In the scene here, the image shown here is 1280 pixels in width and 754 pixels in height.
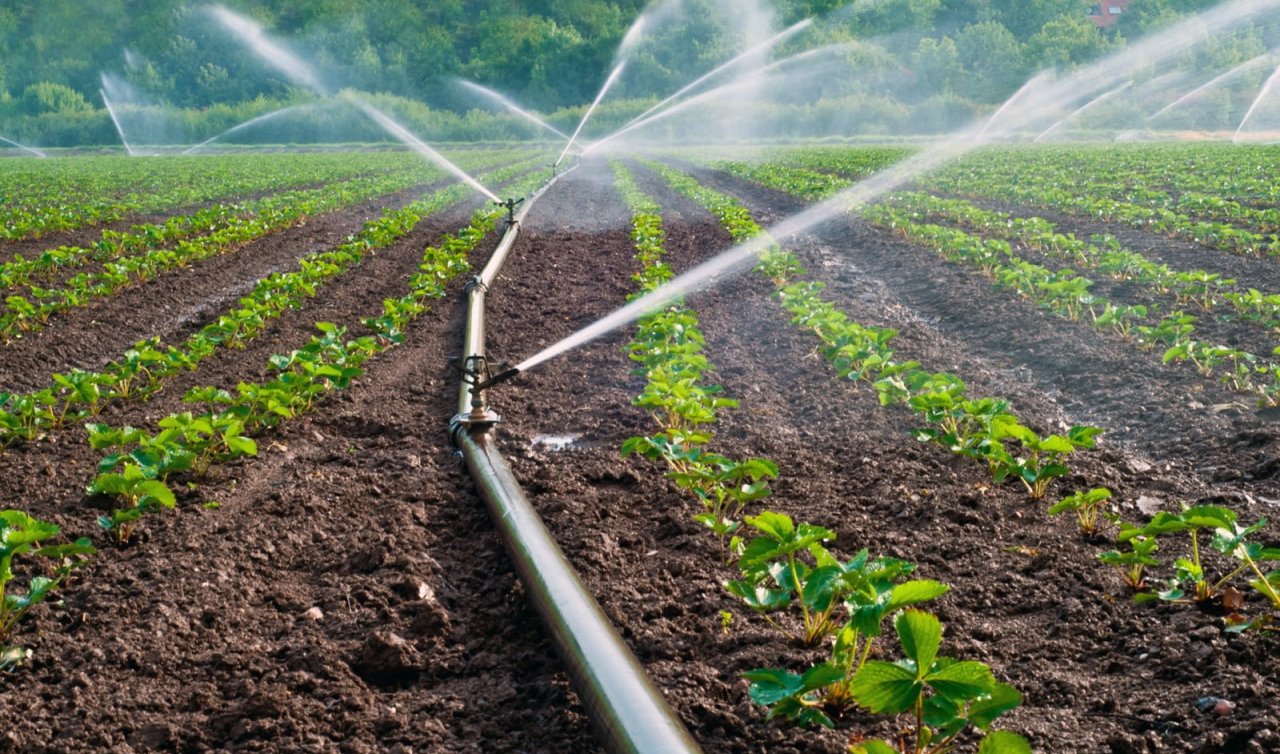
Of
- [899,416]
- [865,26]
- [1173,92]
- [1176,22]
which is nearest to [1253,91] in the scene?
[1173,92]

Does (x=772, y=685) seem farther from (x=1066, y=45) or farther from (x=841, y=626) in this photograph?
(x=1066, y=45)

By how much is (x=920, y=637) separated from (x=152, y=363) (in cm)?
553

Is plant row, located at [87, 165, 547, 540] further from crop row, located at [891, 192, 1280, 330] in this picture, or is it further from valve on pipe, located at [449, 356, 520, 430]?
crop row, located at [891, 192, 1280, 330]

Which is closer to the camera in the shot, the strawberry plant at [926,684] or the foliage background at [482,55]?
the strawberry plant at [926,684]

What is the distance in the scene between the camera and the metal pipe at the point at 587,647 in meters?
2.03

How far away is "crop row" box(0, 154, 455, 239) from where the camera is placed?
14.8m

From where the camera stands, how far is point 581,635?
8.10 ft

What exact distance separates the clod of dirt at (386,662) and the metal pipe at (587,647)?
1.22 ft

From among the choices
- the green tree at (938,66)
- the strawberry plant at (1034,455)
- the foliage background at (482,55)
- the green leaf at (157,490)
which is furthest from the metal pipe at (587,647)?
the green tree at (938,66)

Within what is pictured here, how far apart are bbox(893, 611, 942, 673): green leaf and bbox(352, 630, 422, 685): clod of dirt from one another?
143 cm

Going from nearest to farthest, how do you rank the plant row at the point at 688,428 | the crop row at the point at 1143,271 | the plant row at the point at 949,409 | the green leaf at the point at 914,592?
the green leaf at the point at 914,592 < the plant row at the point at 688,428 < the plant row at the point at 949,409 < the crop row at the point at 1143,271

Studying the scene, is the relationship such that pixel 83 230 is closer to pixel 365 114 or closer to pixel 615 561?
pixel 615 561

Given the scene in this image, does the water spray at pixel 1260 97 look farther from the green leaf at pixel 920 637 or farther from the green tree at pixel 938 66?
the green leaf at pixel 920 637

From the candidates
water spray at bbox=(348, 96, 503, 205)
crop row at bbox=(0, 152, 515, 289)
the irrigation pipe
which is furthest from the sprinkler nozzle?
crop row at bbox=(0, 152, 515, 289)
